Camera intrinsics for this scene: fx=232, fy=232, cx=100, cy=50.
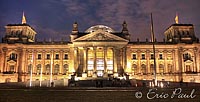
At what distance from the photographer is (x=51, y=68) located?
80.3 m

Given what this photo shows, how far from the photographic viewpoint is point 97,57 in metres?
78.2

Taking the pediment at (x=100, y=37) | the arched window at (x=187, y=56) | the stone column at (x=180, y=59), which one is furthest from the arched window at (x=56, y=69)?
the arched window at (x=187, y=56)

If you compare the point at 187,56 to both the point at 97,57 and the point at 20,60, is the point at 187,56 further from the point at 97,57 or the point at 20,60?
the point at 20,60

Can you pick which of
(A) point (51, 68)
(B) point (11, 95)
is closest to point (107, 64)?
(A) point (51, 68)

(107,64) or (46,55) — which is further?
(46,55)

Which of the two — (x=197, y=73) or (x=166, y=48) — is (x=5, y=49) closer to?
(x=166, y=48)

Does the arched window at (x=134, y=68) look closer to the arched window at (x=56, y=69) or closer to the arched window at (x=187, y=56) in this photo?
the arched window at (x=187, y=56)

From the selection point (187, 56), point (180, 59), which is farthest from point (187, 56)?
point (180, 59)

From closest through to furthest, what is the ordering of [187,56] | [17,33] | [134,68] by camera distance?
[134,68] < [187,56] < [17,33]

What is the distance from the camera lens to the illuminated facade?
75.7 metres

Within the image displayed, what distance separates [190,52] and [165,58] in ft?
29.3

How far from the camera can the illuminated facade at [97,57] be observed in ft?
248

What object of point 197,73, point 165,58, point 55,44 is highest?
point 55,44

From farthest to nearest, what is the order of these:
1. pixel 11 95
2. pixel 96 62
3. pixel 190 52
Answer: pixel 190 52, pixel 96 62, pixel 11 95
